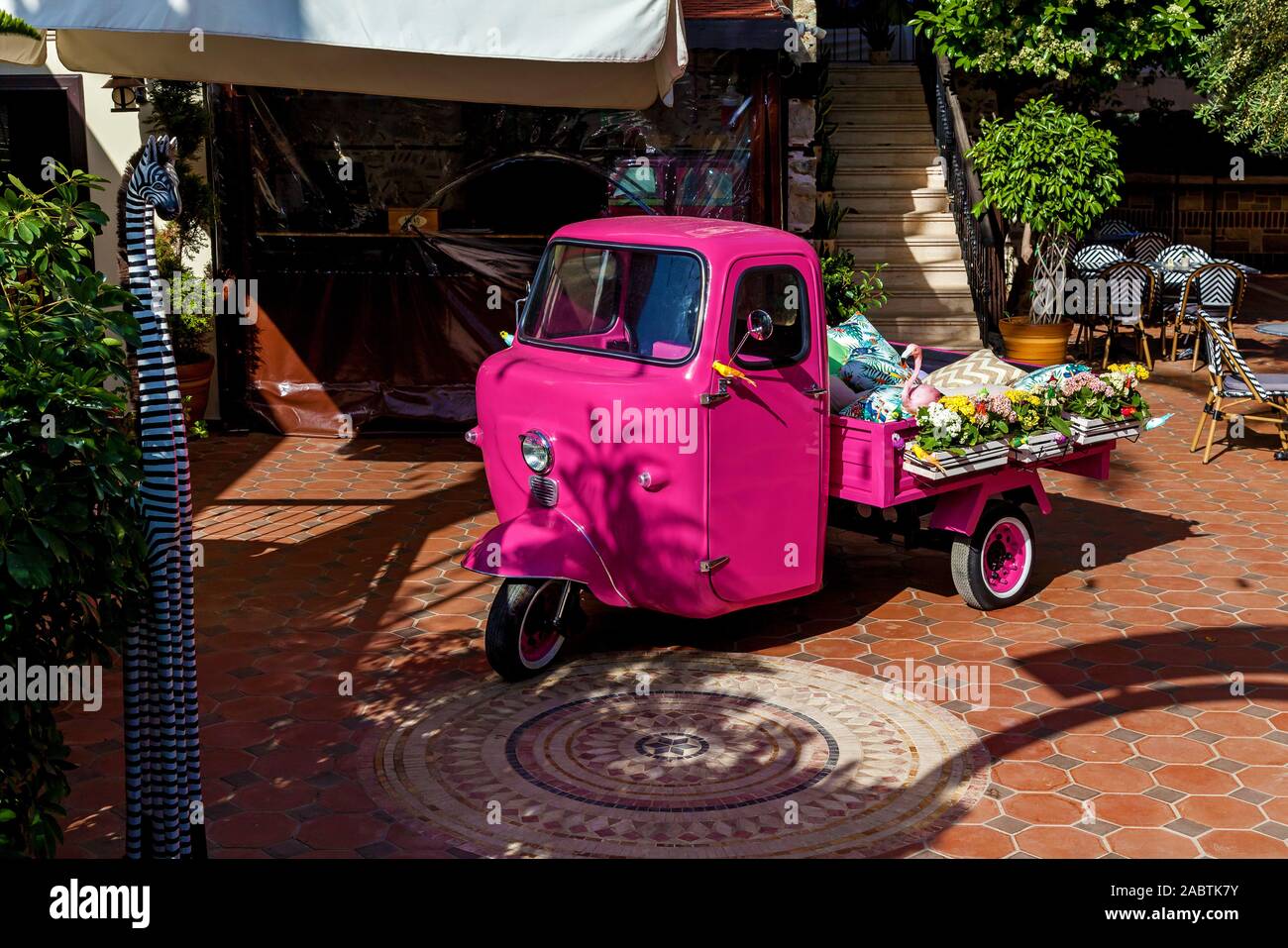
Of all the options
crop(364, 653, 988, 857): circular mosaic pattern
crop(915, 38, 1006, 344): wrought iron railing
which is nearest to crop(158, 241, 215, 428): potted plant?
crop(364, 653, 988, 857): circular mosaic pattern

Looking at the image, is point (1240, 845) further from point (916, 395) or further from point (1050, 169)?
point (1050, 169)

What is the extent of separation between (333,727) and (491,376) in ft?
6.48

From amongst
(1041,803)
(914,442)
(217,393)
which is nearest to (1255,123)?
(914,442)

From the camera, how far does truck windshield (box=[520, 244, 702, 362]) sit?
277 inches

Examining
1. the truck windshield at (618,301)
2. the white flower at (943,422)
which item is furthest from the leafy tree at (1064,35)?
the truck windshield at (618,301)

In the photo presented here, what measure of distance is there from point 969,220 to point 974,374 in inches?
324

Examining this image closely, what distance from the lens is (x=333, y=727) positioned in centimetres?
657

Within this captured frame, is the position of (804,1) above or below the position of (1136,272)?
above

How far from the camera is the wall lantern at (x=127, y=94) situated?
35.8 feet

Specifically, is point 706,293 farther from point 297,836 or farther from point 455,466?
point 455,466

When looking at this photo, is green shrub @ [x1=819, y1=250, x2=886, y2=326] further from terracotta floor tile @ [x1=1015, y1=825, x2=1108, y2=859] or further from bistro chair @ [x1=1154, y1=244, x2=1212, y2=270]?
bistro chair @ [x1=1154, y1=244, x2=1212, y2=270]

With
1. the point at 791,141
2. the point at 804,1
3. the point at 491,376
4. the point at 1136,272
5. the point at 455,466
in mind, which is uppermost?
the point at 804,1

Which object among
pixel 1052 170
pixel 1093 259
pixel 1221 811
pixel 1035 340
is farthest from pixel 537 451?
pixel 1093 259
